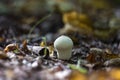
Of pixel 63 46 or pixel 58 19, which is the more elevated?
pixel 58 19

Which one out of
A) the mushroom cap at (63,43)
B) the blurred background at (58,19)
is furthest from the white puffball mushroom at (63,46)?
the blurred background at (58,19)

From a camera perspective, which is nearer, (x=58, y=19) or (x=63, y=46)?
(x=63, y=46)

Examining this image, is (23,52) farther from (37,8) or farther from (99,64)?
(37,8)

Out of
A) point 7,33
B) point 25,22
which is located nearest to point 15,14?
point 25,22

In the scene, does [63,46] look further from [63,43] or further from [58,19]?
[58,19]

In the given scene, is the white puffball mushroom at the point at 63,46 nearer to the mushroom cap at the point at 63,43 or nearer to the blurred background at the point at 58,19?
the mushroom cap at the point at 63,43

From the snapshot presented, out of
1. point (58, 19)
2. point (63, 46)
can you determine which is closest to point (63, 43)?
point (63, 46)

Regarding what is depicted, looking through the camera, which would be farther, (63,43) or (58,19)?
(58,19)
